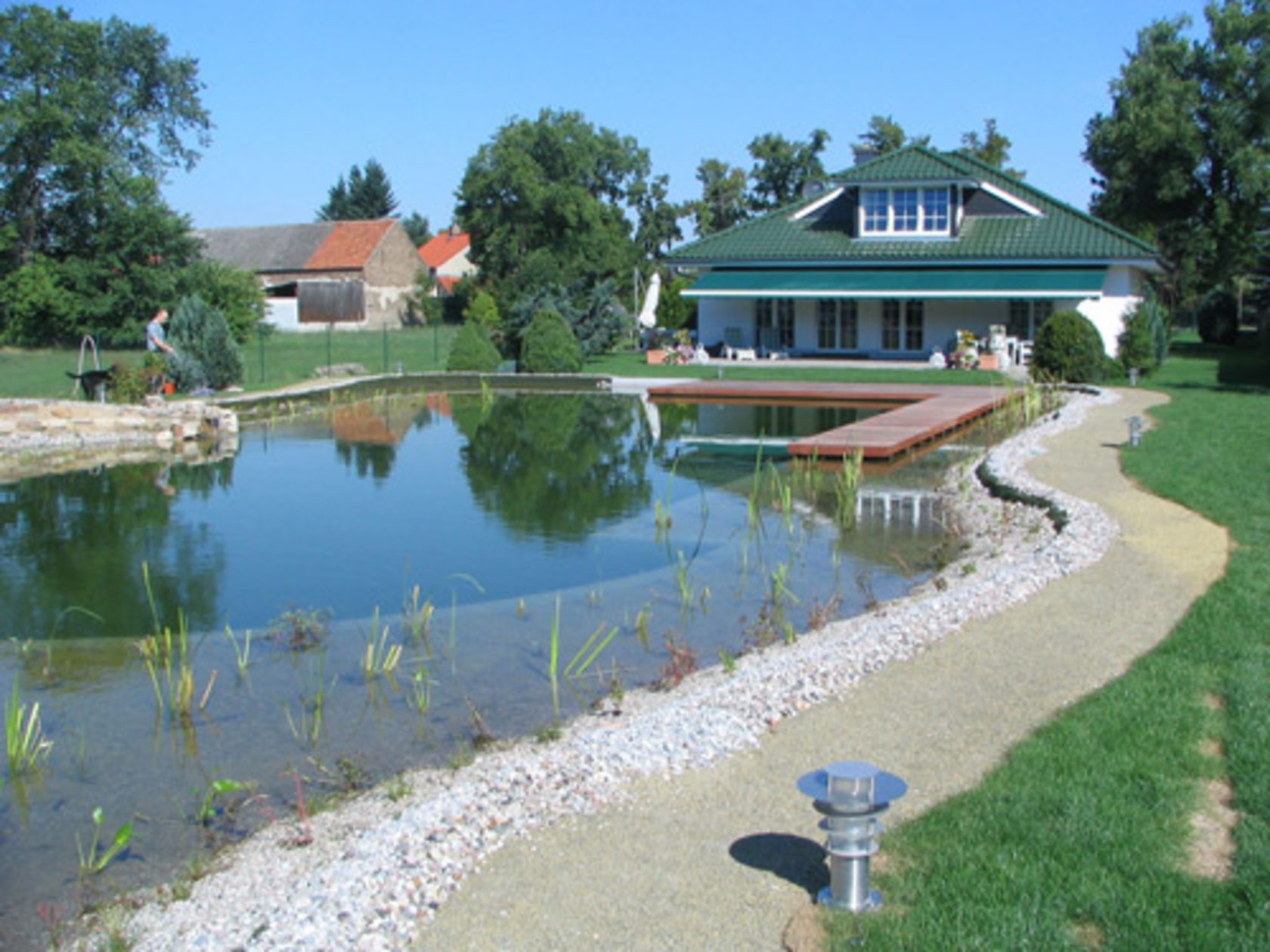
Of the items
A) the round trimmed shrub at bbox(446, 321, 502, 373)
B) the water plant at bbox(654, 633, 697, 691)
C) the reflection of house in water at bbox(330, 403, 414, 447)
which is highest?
the round trimmed shrub at bbox(446, 321, 502, 373)

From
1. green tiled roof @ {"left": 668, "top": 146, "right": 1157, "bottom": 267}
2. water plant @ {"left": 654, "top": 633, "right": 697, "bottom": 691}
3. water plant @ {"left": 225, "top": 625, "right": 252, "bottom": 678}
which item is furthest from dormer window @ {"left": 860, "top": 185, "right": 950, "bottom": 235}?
water plant @ {"left": 225, "top": 625, "right": 252, "bottom": 678}

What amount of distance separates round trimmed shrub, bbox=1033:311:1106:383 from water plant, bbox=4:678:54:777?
74.6 feet

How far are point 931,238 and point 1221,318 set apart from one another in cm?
1394

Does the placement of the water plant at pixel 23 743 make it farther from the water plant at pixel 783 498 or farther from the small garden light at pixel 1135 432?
the small garden light at pixel 1135 432

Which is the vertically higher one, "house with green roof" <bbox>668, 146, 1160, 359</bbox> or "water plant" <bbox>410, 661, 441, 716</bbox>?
"house with green roof" <bbox>668, 146, 1160, 359</bbox>

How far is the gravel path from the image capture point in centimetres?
422

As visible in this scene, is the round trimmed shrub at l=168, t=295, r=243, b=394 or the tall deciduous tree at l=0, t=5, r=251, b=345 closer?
the round trimmed shrub at l=168, t=295, r=243, b=394

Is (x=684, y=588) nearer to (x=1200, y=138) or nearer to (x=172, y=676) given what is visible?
(x=172, y=676)

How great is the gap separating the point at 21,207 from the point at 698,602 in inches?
1618

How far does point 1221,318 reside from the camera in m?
42.4

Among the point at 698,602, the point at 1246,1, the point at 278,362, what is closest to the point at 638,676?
the point at 698,602

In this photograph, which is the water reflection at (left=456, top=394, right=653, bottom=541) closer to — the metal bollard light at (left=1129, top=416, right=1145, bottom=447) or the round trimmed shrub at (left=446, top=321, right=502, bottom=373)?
the round trimmed shrub at (left=446, top=321, right=502, bottom=373)

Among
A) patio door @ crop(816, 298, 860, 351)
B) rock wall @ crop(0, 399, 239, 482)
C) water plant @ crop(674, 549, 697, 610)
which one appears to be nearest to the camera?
water plant @ crop(674, 549, 697, 610)

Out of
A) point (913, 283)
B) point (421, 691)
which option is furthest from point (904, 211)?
point (421, 691)
